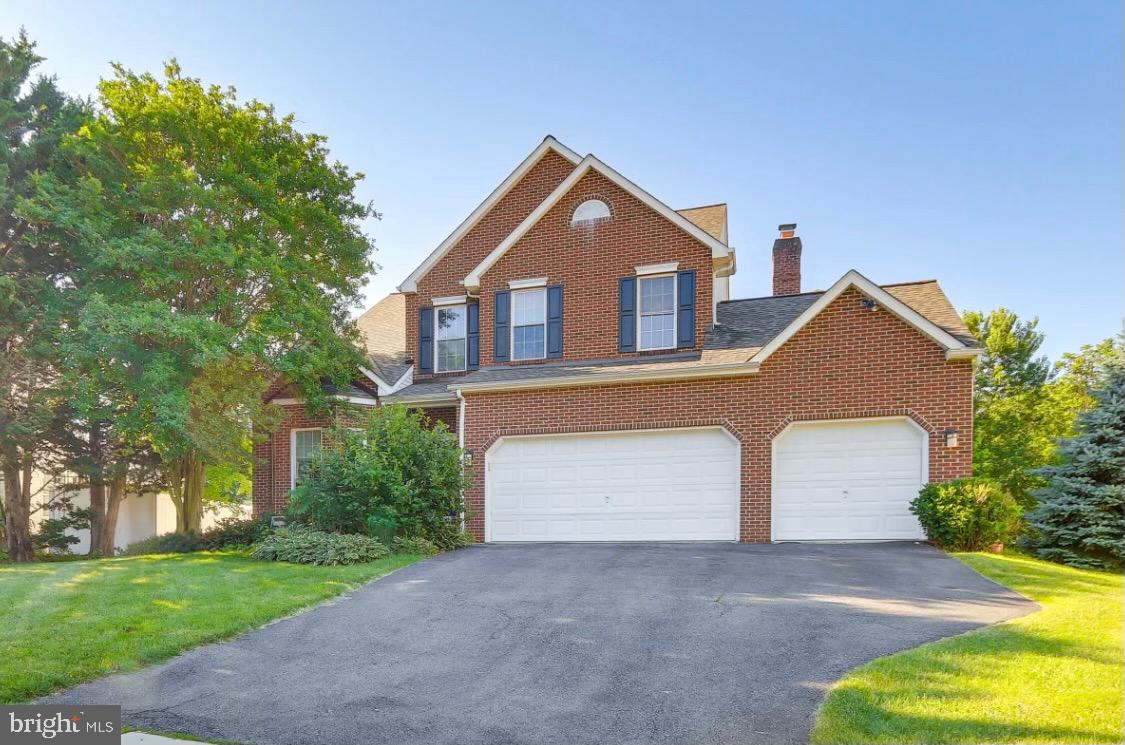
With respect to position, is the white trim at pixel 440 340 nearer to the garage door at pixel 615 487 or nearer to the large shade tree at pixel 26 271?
the garage door at pixel 615 487

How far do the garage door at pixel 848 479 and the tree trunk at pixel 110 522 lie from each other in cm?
1737

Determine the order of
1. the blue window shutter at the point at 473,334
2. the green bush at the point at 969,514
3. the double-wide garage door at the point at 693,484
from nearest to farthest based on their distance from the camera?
the green bush at the point at 969,514, the double-wide garage door at the point at 693,484, the blue window shutter at the point at 473,334

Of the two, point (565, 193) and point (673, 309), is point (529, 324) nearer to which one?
point (565, 193)

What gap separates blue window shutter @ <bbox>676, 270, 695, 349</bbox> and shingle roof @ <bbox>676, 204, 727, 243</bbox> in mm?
2408

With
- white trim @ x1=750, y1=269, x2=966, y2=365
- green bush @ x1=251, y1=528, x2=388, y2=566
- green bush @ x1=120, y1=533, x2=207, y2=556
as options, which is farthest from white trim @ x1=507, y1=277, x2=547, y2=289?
green bush @ x1=120, y1=533, x2=207, y2=556

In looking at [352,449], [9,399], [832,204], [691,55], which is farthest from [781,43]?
[9,399]

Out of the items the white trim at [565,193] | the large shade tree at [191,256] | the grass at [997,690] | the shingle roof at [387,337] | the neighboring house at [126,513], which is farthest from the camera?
the neighboring house at [126,513]

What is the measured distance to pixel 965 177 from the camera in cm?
1148

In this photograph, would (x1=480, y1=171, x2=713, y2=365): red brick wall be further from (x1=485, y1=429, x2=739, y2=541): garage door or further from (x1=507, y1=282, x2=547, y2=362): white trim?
(x1=485, y1=429, x2=739, y2=541): garage door

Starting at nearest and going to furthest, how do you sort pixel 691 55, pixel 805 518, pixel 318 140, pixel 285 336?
pixel 805 518
pixel 691 55
pixel 285 336
pixel 318 140

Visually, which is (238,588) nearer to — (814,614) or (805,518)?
(814,614)

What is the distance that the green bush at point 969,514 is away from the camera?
9859 mm

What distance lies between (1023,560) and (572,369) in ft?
27.4

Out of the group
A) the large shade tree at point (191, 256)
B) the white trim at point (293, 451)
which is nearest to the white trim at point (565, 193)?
the large shade tree at point (191, 256)
